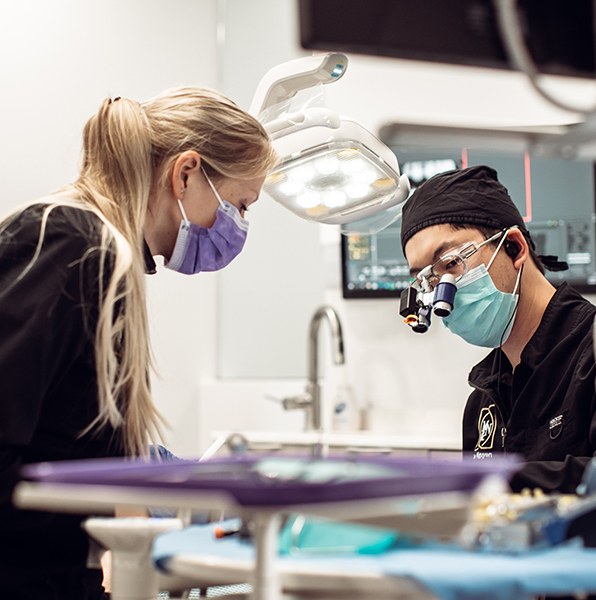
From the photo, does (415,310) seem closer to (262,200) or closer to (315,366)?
(315,366)

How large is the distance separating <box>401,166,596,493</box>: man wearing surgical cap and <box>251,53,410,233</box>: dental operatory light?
0.14m

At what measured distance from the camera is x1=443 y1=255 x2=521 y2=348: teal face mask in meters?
2.24

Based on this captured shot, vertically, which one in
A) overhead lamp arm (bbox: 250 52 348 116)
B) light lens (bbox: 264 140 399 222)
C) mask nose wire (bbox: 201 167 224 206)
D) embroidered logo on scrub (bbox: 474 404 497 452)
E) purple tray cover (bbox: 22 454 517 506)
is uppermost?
overhead lamp arm (bbox: 250 52 348 116)

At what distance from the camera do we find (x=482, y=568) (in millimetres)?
857

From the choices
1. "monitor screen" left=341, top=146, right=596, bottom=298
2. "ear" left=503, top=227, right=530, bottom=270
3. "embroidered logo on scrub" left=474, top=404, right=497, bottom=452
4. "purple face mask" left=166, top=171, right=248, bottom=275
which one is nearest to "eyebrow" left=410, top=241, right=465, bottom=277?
"ear" left=503, top=227, right=530, bottom=270

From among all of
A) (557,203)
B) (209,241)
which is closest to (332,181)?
(209,241)

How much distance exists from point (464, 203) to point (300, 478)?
1.54 meters

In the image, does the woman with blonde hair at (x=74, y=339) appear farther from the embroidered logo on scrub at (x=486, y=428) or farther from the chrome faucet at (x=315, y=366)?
the chrome faucet at (x=315, y=366)

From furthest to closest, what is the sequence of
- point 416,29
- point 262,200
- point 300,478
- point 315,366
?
1. point 262,200
2. point 315,366
3. point 416,29
4. point 300,478

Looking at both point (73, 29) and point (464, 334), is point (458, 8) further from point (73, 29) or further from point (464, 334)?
point (73, 29)

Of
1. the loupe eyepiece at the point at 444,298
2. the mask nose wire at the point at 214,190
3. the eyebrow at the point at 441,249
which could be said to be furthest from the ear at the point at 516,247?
the mask nose wire at the point at 214,190

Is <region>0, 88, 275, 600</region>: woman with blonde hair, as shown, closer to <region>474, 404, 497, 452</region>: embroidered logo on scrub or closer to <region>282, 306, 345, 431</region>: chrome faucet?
<region>474, 404, 497, 452</region>: embroidered logo on scrub

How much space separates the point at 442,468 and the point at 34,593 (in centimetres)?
83

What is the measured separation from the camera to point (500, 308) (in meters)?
2.24
